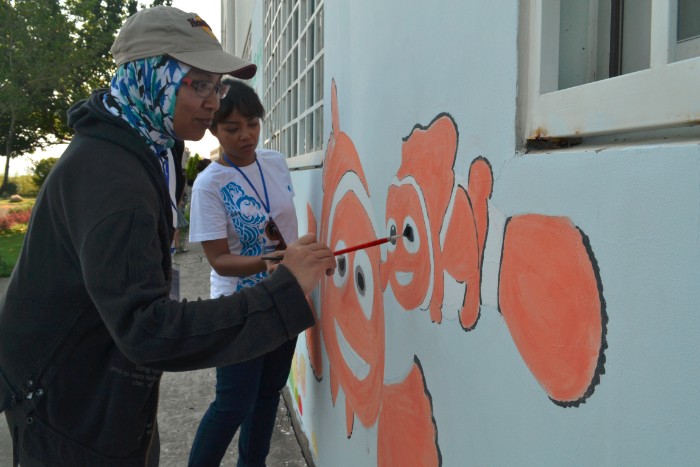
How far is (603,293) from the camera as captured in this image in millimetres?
851

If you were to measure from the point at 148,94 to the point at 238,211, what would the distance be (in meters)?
1.06

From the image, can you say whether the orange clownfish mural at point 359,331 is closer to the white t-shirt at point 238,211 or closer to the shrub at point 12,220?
the white t-shirt at point 238,211

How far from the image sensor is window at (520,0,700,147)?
74cm

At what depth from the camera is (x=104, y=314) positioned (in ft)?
4.46

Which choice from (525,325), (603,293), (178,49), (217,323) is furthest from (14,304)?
(603,293)

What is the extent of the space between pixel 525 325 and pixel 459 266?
295 mm

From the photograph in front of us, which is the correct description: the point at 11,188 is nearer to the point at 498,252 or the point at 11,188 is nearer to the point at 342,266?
the point at 342,266

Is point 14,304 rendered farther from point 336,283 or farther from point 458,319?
point 336,283

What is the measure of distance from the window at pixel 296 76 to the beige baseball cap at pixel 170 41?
4.60 feet

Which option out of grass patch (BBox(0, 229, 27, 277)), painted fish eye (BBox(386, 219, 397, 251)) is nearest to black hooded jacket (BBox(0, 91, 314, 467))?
Answer: painted fish eye (BBox(386, 219, 397, 251))

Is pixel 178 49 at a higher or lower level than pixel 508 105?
higher

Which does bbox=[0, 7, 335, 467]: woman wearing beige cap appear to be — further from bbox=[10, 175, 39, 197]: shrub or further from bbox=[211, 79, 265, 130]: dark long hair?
bbox=[10, 175, 39, 197]: shrub

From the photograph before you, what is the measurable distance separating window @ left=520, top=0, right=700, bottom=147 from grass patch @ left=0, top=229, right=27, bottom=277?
10689mm

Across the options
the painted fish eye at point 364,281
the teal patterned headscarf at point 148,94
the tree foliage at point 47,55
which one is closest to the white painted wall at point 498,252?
the painted fish eye at point 364,281
